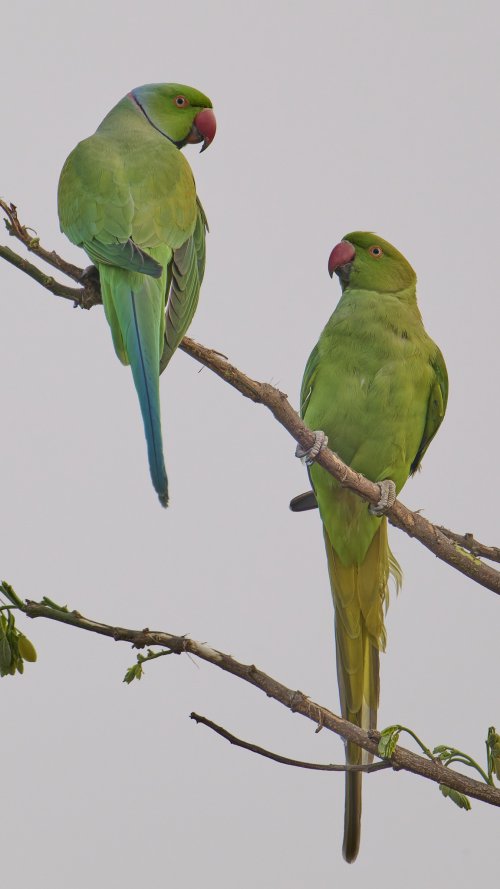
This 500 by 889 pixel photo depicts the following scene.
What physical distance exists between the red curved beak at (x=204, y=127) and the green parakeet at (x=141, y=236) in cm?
11

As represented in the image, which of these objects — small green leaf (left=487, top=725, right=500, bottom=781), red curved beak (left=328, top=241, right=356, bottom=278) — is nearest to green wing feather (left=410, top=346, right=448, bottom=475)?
red curved beak (left=328, top=241, right=356, bottom=278)

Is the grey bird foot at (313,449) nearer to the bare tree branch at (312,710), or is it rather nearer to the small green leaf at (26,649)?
the bare tree branch at (312,710)

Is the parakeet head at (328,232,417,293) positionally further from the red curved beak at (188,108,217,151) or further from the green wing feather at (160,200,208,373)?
the green wing feather at (160,200,208,373)

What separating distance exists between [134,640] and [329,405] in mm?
1114

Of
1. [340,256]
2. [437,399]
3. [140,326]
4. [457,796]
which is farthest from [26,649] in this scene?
[340,256]

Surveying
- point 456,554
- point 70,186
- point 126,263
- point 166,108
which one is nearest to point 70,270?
point 126,263

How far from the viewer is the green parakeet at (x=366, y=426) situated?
2.28m

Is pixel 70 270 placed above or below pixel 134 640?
above

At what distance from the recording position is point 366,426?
2.28 meters

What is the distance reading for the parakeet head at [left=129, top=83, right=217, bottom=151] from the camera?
227 centimetres

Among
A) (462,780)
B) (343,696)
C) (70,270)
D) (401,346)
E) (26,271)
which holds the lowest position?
(462,780)

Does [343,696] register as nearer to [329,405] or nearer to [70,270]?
[329,405]

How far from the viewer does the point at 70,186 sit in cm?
194

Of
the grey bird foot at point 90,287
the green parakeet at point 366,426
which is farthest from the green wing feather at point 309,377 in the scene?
the grey bird foot at point 90,287
